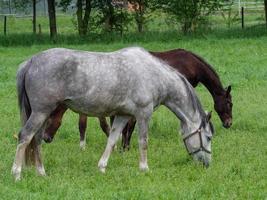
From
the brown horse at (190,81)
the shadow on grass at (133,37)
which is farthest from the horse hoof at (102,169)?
the shadow on grass at (133,37)

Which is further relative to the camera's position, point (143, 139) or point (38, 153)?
point (143, 139)

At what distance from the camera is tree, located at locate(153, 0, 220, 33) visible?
30562 mm

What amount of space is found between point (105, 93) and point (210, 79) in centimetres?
335

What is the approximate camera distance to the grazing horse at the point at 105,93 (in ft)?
26.5

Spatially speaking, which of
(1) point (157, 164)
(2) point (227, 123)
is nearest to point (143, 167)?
(1) point (157, 164)

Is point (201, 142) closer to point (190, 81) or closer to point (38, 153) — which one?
point (38, 153)

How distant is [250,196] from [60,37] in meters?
24.2

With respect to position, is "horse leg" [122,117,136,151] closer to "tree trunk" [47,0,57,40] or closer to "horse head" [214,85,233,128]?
"horse head" [214,85,233,128]

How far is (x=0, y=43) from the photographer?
3011 cm

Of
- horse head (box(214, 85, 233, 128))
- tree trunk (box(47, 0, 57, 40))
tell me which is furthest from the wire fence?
horse head (box(214, 85, 233, 128))

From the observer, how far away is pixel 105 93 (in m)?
8.31

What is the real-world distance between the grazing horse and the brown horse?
1.58m

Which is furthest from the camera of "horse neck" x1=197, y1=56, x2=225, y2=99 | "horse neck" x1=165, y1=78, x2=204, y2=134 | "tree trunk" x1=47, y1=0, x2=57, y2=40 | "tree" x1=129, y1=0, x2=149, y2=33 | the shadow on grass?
"tree" x1=129, y1=0, x2=149, y2=33

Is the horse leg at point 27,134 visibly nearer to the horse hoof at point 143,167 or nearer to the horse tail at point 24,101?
the horse tail at point 24,101
